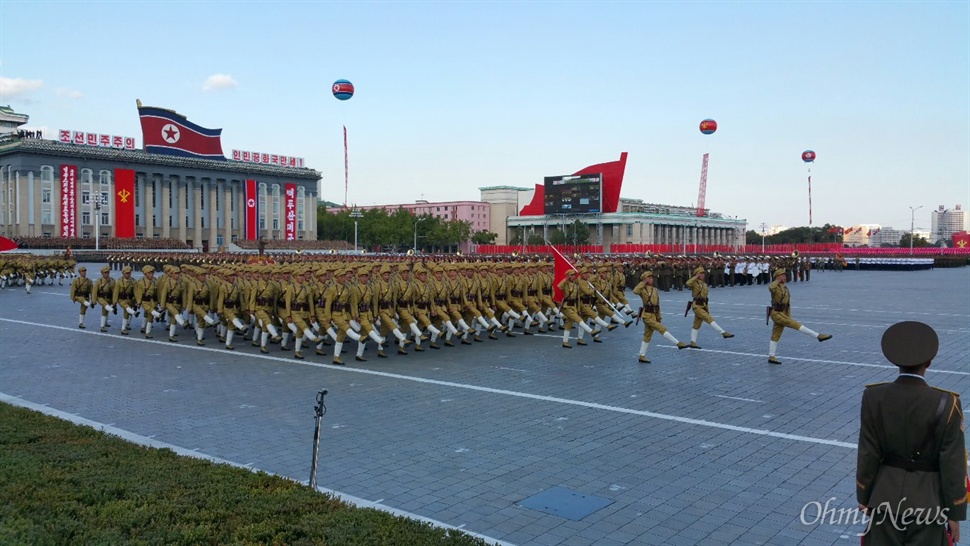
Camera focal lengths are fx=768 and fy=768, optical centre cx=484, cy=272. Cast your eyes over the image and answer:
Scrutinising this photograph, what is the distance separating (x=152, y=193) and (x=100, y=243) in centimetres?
1492

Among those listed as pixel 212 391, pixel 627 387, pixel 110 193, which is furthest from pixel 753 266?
pixel 110 193

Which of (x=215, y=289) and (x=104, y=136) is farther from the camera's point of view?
(x=104, y=136)

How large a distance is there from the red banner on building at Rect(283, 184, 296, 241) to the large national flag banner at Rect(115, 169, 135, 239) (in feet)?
64.7

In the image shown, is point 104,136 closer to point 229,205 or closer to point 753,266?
point 229,205

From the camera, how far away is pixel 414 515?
19.4 ft

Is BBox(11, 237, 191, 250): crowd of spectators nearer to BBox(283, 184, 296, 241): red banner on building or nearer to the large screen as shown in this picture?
BBox(283, 184, 296, 241): red banner on building

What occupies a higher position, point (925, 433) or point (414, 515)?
point (925, 433)

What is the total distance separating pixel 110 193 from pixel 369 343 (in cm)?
7138

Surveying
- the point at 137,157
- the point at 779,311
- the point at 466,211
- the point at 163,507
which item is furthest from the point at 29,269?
the point at 466,211

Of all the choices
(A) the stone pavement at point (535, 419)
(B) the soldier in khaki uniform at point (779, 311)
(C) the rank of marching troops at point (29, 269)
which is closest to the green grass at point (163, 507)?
(A) the stone pavement at point (535, 419)

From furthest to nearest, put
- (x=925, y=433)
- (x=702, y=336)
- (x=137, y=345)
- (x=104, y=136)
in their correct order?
(x=104, y=136), (x=702, y=336), (x=137, y=345), (x=925, y=433)

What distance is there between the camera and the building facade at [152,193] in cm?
7356

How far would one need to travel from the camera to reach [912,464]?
3.79 metres

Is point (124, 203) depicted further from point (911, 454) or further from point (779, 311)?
point (911, 454)
